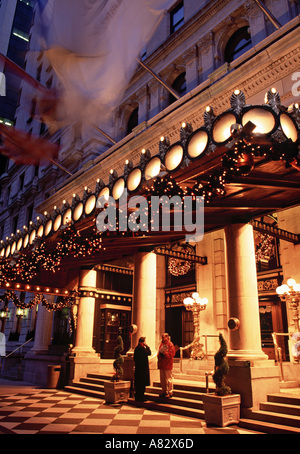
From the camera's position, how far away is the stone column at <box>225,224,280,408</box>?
293 inches

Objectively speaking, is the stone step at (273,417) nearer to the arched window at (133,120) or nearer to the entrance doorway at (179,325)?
the entrance doorway at (179,325)

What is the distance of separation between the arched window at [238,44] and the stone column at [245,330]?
8711mm

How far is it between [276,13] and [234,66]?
7.15 ft

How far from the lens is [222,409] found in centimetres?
682

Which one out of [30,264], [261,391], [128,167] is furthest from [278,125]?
[30,264]

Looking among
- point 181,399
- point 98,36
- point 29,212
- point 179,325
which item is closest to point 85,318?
point 179,325

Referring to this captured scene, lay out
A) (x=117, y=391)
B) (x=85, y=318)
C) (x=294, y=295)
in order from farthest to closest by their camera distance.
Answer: (x=85, y=318) → (x=294, y=295) → (x=117, y=391)

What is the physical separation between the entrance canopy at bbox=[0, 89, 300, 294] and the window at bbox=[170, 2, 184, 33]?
1215 centimetres

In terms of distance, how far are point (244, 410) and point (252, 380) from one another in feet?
2.08

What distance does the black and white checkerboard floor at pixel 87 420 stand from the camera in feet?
22.1

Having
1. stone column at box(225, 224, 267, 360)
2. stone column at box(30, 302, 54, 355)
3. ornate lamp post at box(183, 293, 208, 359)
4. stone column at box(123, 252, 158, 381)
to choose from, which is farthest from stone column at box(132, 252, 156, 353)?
stone column at box(30, 302, 54, 355)

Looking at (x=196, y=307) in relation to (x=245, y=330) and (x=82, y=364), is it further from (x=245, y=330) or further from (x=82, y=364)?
(x=245, y=330)

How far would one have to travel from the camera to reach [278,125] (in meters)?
5.62

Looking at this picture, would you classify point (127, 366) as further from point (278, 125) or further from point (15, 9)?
point (15, 9)
